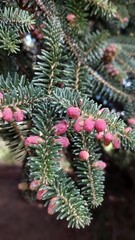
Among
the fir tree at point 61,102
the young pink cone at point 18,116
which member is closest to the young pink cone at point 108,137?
the fir tree at point 61,102

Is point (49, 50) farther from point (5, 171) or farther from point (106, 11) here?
point (5, 171)

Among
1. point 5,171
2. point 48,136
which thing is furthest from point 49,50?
point 5,171

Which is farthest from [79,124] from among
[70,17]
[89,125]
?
[70,17]

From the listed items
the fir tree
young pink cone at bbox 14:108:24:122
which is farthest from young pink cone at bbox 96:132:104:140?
young pink cone at bbox 14:108:24:122

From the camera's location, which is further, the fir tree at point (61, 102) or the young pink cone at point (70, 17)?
the young pink cone at point (70, 17)

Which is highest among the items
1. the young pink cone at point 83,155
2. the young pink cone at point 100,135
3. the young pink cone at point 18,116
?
the young pink cone at point 18,116

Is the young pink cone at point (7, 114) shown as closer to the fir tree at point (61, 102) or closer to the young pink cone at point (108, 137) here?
the fir tree at point (61, 102)

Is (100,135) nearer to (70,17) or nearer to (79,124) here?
(79,124)
